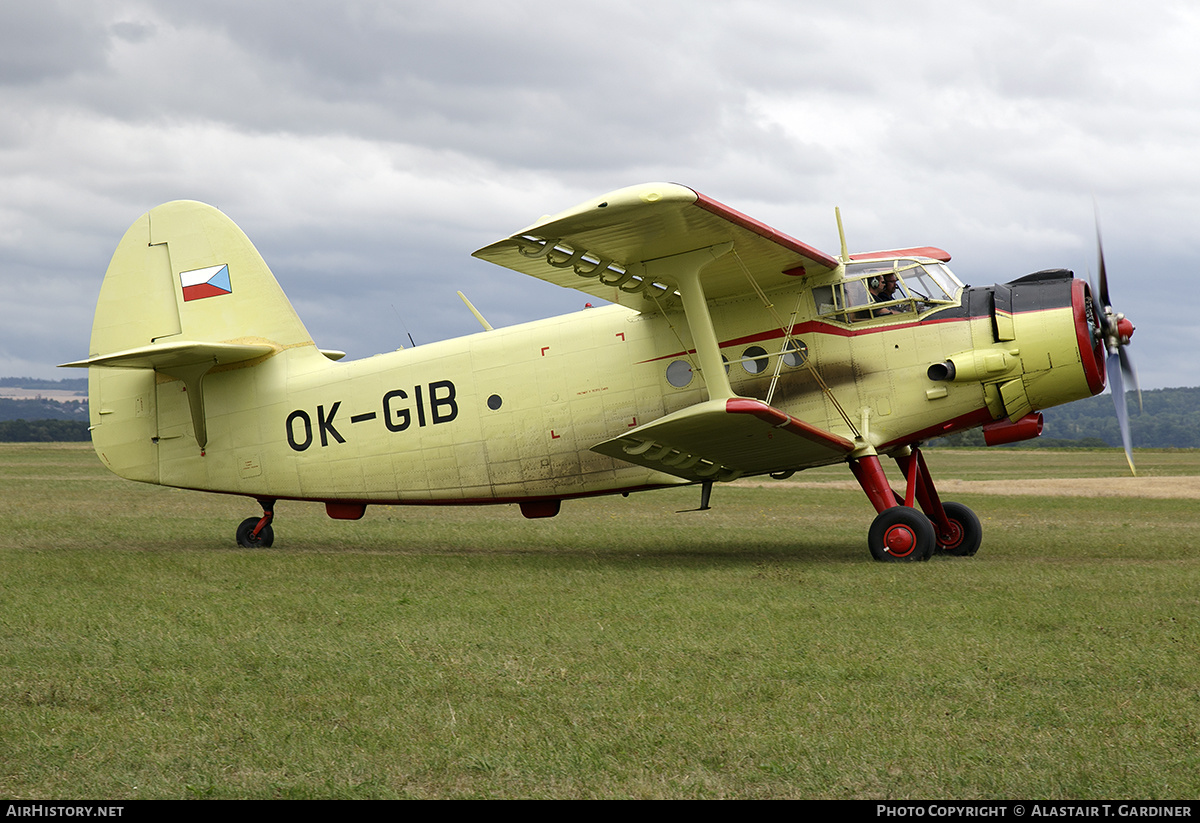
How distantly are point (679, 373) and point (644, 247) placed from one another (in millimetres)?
2142

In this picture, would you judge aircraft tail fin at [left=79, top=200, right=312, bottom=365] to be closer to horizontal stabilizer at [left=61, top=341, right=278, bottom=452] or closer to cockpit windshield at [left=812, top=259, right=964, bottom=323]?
horizontal stabilizer at [left=61, top=341, right=278, bottom=452]

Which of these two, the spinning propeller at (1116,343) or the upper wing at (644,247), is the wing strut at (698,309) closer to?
the upper wing at (644,247)

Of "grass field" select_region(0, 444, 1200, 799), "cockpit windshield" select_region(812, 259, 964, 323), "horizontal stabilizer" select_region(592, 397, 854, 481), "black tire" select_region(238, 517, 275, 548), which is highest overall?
"cockpit windshield" select_region(812, 259, 964, 323)

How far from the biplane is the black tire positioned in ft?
0.11

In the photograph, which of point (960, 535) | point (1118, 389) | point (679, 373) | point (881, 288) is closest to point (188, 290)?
point (679, 373)

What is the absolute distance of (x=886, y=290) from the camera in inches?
489

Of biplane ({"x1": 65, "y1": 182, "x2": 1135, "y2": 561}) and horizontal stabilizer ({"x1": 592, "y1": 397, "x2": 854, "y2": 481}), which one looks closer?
horizontal stabilizer ({"x1": 592, "y1": 397, "x2": 854, "y2": 481})

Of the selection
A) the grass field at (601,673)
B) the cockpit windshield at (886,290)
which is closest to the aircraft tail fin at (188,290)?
the grass field at (601,673)

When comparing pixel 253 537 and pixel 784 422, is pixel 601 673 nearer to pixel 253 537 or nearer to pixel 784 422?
pixel 784 422

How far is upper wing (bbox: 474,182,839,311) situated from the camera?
32.8 ft

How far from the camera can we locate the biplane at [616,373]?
11719mm

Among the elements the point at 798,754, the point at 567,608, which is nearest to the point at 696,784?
the point at 798,754

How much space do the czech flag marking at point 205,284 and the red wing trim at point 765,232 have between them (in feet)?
26.6

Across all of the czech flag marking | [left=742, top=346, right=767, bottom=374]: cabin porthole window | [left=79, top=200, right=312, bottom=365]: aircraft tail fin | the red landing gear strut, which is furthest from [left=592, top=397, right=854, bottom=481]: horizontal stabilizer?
the czech flag marking
